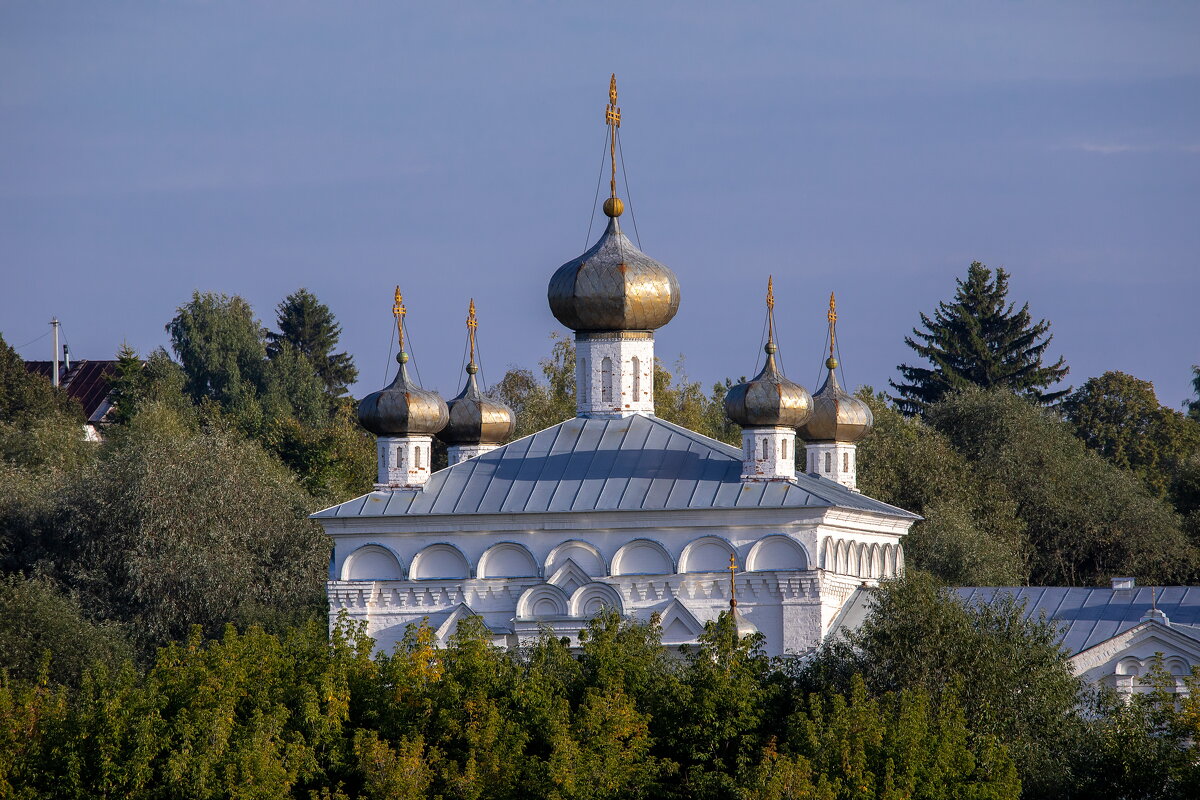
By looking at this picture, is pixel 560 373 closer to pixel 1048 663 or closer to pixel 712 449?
pixel 712 449

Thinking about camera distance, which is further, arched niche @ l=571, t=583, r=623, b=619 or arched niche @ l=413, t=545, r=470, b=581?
arched niche @ l=413, t=545, r=470, b=581

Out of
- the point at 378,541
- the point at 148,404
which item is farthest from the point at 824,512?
the point at 148,404

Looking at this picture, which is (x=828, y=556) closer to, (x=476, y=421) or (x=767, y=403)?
(x=767, y=403)

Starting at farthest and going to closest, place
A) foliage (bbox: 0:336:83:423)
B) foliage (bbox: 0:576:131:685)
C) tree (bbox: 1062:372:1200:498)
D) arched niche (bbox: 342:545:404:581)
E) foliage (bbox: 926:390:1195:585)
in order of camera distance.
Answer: tree (bbox: 1062:372:1200:498)
foliage (bbox: 0:336:83:423)
foliage (bbox: 926:390:1195:585)
foliage (bbox: 0:576:131:685)
arched niche (bbox: 342:545:404:581)

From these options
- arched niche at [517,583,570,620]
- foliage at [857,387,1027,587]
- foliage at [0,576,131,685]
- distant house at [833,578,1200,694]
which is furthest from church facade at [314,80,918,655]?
foliage at [857,387,1027,587]

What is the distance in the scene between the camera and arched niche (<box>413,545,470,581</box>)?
29609 mm

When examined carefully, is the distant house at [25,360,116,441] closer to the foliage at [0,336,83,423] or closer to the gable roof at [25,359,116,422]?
the gable roof at [25,359,116,422]

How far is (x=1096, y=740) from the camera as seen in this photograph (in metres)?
25.0

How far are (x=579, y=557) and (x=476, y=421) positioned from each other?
5.19 meters

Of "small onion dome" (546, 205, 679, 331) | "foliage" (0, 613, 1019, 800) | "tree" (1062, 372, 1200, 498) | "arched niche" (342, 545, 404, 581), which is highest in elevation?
"tree" (1062, 372, 1200, 498)

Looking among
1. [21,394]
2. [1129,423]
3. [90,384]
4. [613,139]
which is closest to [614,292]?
[613,139]

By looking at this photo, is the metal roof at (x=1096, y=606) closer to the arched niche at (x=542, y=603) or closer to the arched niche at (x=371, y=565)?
the arched niche at (x=542, y=603)

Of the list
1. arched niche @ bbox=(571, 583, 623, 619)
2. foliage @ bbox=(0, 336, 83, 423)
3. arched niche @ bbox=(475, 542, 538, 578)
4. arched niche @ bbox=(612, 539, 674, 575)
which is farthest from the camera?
foliage @ bbox=(0, 336, 83, 423)

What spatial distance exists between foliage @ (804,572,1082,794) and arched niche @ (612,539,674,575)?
9.86 feet
